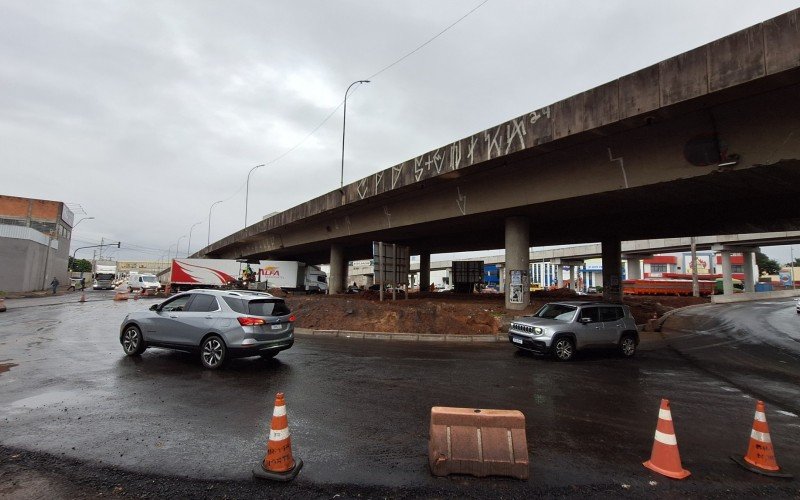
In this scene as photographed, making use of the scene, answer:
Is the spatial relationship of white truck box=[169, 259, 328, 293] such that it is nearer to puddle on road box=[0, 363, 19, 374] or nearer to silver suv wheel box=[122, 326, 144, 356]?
silver suv wheel box=[122, 326, 144, 356]

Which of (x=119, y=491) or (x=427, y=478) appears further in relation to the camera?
(x=427, y=478)

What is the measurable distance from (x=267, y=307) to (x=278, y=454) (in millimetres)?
5633

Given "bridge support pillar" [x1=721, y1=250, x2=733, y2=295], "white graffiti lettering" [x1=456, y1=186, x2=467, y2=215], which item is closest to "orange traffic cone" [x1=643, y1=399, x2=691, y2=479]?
"white graffiti lettering" [x1=456, y1=186, x2=467, y2=215]

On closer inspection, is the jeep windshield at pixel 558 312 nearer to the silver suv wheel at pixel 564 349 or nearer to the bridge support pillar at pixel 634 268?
the silver suv wheel at pixel 564 349

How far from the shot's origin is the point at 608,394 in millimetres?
7418

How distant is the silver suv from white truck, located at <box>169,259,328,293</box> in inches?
1296

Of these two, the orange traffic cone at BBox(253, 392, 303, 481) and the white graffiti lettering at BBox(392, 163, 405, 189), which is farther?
the white graffiti lettering at BBox(392, 163, 405, 189)

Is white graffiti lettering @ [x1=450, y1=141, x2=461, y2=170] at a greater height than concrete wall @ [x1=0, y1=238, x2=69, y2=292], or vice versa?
white graffiti lettering @ [x1=450, y1=141, x2=461, y2=170]

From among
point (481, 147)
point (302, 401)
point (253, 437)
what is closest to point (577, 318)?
point (481, 147)

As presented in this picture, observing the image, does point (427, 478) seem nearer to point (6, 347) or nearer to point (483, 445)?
point (483, 445)

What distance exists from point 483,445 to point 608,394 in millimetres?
4607

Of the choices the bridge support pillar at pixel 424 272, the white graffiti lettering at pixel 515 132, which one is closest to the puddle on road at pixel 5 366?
the white graffiti lettering at pixel 515 132

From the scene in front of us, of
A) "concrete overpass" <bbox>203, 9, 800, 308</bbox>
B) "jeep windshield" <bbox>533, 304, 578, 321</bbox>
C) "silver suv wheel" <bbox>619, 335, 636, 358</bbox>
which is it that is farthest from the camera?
"silver suv wheel" <bbox>619, 335, 636, 358</bbox>

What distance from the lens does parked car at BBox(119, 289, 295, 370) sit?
8594mm
